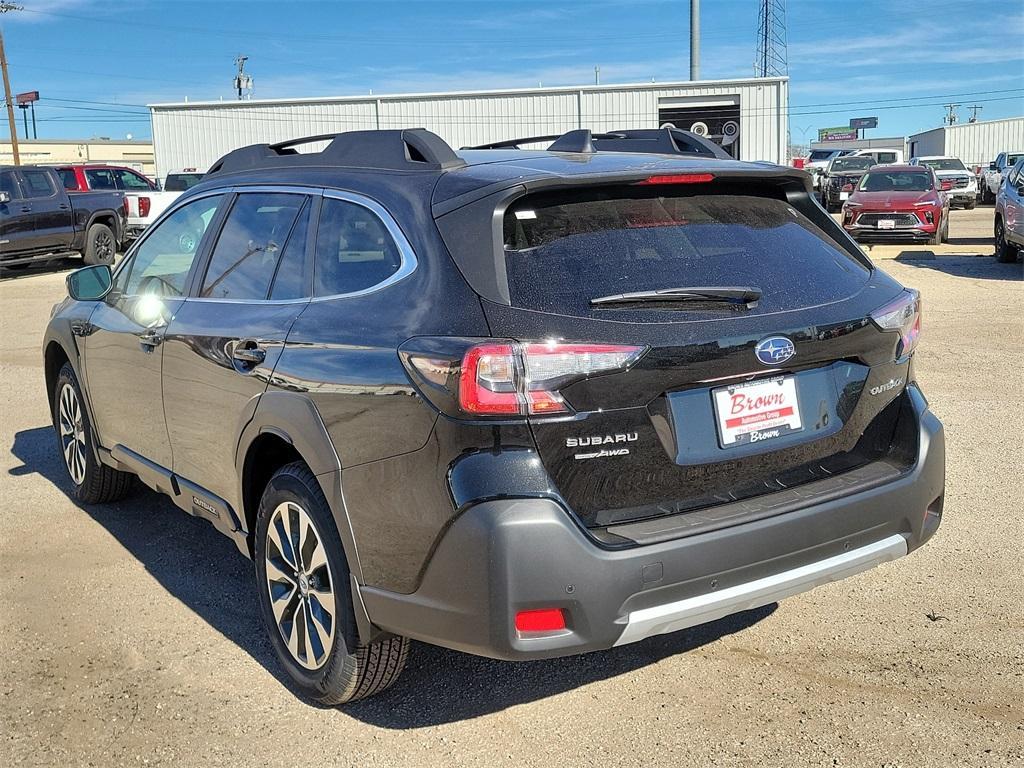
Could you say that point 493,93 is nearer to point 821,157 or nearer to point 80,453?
point 821,157

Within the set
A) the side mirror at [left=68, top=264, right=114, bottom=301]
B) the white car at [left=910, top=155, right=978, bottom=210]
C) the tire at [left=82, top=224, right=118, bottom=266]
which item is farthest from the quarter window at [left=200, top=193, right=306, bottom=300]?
the white car at [left=910, top=155, right=978, bottom=210]

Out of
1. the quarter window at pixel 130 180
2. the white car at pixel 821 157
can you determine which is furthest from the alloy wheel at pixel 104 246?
the white car at pixel 821 157

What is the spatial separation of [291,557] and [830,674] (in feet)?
6.16

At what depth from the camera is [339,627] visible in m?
3.18

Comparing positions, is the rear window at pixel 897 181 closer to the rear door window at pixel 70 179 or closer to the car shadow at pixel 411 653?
the rear door window at pixel 70 179

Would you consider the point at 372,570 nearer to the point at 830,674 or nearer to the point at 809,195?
the point at 830,674

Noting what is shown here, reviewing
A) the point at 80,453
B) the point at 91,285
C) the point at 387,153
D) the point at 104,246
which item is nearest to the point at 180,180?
the point at 104,246

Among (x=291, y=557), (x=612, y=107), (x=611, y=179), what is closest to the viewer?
(x=611, y=179)

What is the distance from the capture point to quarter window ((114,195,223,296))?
4.29 m

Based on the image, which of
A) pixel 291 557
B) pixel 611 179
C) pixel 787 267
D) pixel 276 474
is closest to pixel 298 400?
pixel 276 474

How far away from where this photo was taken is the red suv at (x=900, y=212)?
763 inches

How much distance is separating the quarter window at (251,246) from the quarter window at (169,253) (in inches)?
9.5

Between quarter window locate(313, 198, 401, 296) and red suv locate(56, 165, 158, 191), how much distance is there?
61.8 feet

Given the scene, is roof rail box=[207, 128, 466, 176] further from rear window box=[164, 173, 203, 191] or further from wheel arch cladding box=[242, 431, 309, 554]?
rear window box=[164, 173, 203, 191]
